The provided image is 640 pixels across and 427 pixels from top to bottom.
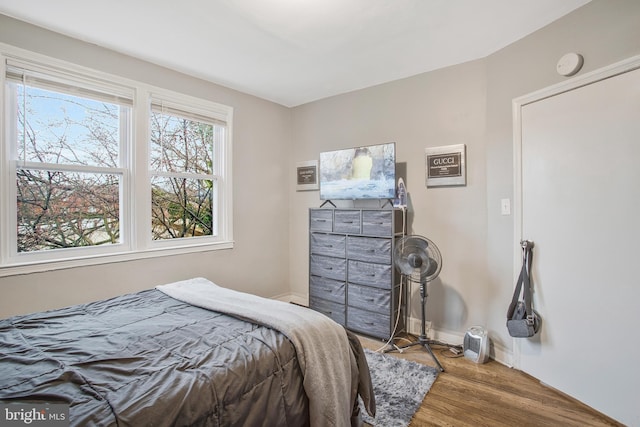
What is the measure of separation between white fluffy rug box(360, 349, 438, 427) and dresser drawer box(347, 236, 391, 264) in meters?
0.81

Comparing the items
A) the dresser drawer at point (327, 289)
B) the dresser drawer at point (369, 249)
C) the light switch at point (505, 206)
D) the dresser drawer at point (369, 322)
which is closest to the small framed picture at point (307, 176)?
the dresser drawer at point (369, 249)

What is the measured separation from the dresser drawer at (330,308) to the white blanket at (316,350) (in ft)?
4.84

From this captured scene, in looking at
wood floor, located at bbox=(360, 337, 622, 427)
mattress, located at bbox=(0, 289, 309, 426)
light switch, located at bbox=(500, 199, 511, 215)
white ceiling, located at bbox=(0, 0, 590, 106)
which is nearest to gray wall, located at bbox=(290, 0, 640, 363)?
light switch, located at bbox=(500, 199, 511, 215)

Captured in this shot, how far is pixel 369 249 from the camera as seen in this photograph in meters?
2.90

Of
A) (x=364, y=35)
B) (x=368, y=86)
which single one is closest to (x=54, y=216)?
(x=364, y=35)

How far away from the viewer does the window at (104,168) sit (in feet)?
7.13

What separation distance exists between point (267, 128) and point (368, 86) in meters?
1.29

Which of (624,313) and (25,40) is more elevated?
(25,40)

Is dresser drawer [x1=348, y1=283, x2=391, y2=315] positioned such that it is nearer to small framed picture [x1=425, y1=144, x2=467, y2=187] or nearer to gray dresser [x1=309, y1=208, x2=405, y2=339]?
gray dresser [x1=309, y1=208, x2=405, y2=339]

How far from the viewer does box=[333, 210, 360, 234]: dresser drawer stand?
118 inches

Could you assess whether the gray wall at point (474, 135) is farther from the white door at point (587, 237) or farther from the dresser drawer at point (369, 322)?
the dresser drawer at point (369, 322)

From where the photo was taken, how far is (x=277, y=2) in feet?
6.33

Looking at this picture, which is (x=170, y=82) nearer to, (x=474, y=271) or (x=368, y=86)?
(x=368, y=86)

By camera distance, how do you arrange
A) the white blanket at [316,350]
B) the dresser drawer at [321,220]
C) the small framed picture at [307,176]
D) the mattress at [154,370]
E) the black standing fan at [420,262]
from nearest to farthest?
the mattress at [154,370], the white blanket at [316,350], the black standing fan at [420,262], the dresser drawer at [321,220], the small framed picture at [307,176]
